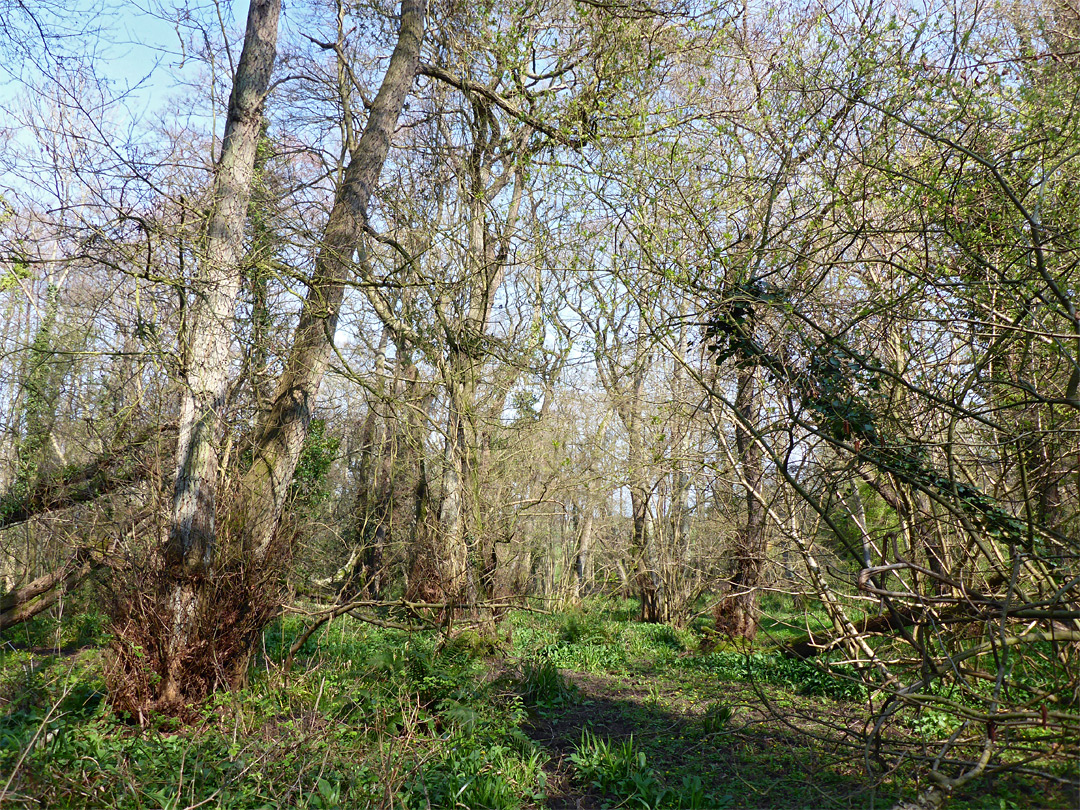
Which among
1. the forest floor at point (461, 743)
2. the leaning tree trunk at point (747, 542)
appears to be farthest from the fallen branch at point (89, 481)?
the leaning tree trunk at point (747, 542)

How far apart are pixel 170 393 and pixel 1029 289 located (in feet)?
23.8

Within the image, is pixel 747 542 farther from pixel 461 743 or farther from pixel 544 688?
→ pixel 461 743

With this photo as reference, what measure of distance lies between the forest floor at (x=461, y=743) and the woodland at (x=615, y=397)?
0.04m

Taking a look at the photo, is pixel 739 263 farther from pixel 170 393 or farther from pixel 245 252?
pixel 170 393

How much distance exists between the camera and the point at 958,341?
543cm

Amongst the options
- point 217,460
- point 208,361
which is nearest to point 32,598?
point 217,460

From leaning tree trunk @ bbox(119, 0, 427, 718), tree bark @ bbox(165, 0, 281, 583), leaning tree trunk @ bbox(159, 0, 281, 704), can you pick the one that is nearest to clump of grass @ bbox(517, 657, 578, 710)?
leaning tree trunk @ bbox(119, 0, 427, 718)

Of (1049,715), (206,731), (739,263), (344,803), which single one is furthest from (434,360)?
(1049,715)

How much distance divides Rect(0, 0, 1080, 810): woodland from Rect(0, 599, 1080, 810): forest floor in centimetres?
4

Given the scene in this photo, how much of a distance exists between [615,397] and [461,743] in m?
5.12

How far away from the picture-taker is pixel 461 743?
4.71 metres

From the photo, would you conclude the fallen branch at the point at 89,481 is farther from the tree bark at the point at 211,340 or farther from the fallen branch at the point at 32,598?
the fallen branch at the point at 32,598

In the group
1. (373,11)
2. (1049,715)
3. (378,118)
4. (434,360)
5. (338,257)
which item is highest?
(373,11)

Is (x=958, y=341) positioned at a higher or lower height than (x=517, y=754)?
higher
